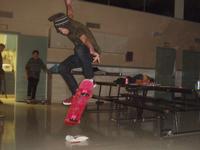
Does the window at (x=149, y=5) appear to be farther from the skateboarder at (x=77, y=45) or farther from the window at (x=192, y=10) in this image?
the skateboarder at (x=77, y=45)

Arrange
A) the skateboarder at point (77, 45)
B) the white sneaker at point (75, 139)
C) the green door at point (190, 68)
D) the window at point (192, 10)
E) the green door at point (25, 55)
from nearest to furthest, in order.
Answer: the white sneaker at point (75, 139)
the skateboarder at point (77, 45)
the green door at point (25, 55)
the green door at point (190, 68)
the window at point (192, 10)

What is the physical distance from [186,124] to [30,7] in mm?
5381

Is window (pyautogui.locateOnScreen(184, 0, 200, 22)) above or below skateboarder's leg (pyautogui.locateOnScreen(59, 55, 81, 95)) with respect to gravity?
above

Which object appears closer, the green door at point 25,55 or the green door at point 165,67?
the green door at point 25,55

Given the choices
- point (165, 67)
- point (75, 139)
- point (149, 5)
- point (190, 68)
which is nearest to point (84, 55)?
A: point (75, 139)

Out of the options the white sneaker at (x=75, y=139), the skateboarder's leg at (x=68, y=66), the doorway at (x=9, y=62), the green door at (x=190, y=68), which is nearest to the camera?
the white sneaker at (x=75, y=139)

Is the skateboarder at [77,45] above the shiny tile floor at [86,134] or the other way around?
above

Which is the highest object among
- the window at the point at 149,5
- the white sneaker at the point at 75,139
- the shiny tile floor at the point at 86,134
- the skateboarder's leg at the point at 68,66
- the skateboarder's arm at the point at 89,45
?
the window at the point at 149,5

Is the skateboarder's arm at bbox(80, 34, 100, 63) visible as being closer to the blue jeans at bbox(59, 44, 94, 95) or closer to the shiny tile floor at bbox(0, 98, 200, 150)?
the blue jeans at bbox(59, 44, 94, 95)

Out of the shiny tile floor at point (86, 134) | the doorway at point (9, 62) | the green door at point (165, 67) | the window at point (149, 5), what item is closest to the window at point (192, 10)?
the window at point (149, 5)

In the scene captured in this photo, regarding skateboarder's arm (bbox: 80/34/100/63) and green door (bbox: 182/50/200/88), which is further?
green door (bbox: 182/50/200/88)

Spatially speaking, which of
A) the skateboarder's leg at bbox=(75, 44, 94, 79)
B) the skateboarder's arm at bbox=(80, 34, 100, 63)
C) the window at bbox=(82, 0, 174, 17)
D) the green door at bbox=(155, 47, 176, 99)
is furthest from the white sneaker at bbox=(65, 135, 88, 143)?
the green door at bbox=(155, 47, 176, 99)

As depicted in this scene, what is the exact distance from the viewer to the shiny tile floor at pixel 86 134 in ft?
12.5

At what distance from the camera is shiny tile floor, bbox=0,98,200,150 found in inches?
150
